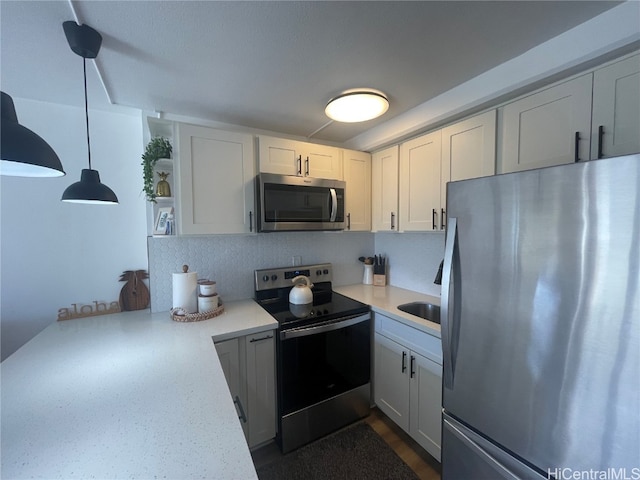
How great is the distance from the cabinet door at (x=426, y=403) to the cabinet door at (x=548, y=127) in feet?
4.18

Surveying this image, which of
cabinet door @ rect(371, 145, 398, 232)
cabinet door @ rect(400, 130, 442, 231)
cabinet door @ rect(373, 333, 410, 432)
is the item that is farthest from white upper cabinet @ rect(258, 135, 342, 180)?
cabinet door @ rect(373, 333, 410, 432)

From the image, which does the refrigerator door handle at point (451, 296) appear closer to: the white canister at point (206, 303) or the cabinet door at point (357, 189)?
the cabinet door at point (357, 189)

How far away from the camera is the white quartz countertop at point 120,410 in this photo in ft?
2.24

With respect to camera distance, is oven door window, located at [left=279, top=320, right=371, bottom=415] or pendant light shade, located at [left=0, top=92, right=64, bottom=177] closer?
pendant light shade, located at [left=0, top=92, right=64, bottom=177]

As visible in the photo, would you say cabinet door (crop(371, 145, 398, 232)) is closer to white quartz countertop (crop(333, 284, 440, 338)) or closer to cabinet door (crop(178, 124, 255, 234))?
white quartz countertop (crop(333, 284, 440, 338))

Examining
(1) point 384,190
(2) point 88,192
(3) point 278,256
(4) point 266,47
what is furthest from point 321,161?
(2) point 88,192

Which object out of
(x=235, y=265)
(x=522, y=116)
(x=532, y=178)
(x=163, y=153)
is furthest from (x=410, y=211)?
(x=163, y=153)

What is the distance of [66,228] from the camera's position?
70.2 inches

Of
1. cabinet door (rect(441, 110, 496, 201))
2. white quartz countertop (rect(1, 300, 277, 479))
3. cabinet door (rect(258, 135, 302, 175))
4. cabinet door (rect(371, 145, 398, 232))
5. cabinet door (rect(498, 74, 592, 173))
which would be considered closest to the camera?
white quartz countertop (rect(1, 300, 277, 479))

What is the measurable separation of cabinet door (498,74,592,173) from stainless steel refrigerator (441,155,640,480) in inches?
19.6

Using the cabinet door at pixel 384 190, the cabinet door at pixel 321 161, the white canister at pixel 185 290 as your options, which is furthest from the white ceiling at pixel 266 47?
the white canister at pixel 185 290

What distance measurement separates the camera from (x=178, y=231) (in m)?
1.75

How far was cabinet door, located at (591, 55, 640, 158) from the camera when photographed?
3.41 feet

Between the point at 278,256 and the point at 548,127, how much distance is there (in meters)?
2.01
